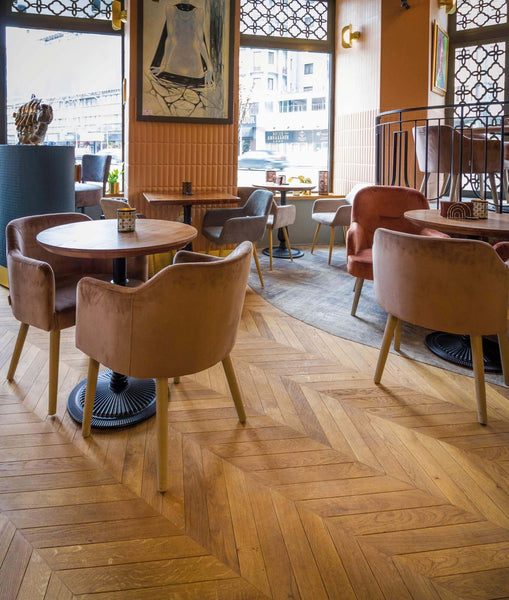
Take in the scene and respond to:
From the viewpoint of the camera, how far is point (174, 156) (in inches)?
223

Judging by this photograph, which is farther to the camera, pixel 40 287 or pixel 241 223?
pixel 241 223

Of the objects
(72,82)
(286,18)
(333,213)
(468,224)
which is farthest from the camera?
(286,18)

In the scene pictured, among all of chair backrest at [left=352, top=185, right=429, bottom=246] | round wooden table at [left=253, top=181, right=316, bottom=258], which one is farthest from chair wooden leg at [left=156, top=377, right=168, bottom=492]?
round wooden table at [left=253, top=181, right=316, bottom=258]

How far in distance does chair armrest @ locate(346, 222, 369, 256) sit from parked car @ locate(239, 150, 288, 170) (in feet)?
12.3

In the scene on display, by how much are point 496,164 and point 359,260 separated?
1.93m

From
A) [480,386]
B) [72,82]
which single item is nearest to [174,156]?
[72,82]

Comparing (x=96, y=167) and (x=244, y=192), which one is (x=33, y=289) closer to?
(x=244, y=192)

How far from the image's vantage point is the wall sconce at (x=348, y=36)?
669cm

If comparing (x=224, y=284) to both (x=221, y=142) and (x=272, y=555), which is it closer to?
(x=272, y=555)

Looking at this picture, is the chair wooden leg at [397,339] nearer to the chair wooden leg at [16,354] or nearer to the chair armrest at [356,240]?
the chair armrest at [356,240]

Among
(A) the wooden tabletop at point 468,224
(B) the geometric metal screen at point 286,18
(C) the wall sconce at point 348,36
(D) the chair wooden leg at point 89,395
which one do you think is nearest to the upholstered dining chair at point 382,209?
Answer: (A) the wooden tabletop at point 468,224

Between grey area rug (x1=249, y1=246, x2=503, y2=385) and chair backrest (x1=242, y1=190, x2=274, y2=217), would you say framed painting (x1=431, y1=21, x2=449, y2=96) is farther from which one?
chair backrest (x1=242, y1=190, x2=274, y2=217)

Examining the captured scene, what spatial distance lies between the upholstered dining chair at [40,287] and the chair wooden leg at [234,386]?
2.56 ft

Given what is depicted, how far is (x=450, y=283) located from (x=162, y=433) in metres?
1.48
